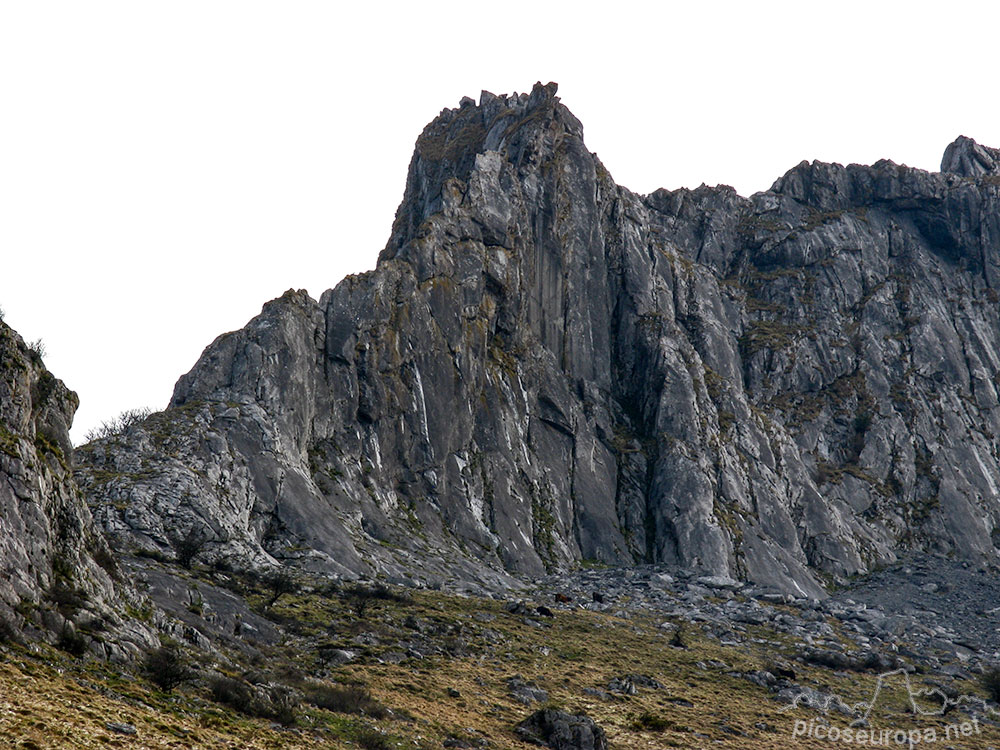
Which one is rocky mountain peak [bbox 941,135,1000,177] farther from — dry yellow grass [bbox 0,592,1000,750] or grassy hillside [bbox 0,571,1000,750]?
dry yellow grass [bbox 0,592,1000,750]

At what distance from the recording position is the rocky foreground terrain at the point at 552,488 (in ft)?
102

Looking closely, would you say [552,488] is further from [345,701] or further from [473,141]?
[473,141]

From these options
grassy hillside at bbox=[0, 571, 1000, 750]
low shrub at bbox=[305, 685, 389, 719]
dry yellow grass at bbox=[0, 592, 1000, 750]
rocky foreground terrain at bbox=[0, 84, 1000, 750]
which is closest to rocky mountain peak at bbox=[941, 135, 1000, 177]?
rocky foreground terrain at bbox=[0, 84, 1000, 750]

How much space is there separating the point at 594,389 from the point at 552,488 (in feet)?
72.8

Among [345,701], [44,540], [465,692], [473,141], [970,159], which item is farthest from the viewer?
[970,159]

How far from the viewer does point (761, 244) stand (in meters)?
167

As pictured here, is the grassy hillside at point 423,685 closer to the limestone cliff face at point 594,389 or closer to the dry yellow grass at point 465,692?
the dry yellow grass at point 465,692

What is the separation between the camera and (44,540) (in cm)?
2923

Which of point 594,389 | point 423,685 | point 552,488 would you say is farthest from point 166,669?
point 594,389

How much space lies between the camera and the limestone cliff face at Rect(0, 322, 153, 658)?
1049 inches

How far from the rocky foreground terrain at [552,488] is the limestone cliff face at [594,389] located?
1.68 feet

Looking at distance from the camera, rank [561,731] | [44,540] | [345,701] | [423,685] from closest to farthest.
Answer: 1. [44,540]
2. [345,701]
3. [561,731]
4. [423,685]

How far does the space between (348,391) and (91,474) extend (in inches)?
1329

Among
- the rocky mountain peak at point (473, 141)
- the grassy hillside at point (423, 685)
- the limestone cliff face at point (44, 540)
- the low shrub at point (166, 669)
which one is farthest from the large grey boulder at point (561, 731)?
the rocky mountain peak at point (473, 141)
